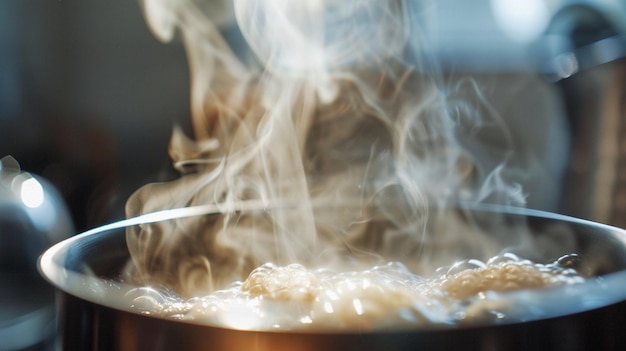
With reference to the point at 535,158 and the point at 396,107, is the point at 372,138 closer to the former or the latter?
the point at 396,107

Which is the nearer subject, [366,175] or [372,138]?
[366,175]

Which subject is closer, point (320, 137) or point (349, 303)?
point (349, 303)

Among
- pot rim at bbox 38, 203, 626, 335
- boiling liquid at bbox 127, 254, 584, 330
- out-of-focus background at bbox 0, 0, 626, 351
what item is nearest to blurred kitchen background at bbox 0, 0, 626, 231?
out-of-focus background at bbox 0, 0, 626, 351

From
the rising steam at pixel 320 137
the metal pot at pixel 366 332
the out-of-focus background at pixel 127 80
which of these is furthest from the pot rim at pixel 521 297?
the out-of-focus background at pixel 127 80

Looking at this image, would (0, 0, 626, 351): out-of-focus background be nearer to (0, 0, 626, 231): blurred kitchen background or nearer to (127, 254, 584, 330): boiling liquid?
(0, 0, 626, 231): blurred kitchen background

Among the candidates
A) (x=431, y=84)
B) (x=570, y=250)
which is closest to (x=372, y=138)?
(x=431, y=84)

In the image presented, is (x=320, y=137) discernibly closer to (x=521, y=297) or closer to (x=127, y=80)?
(x=127, y=80)

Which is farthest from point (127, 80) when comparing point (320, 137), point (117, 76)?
point (320, 137)
